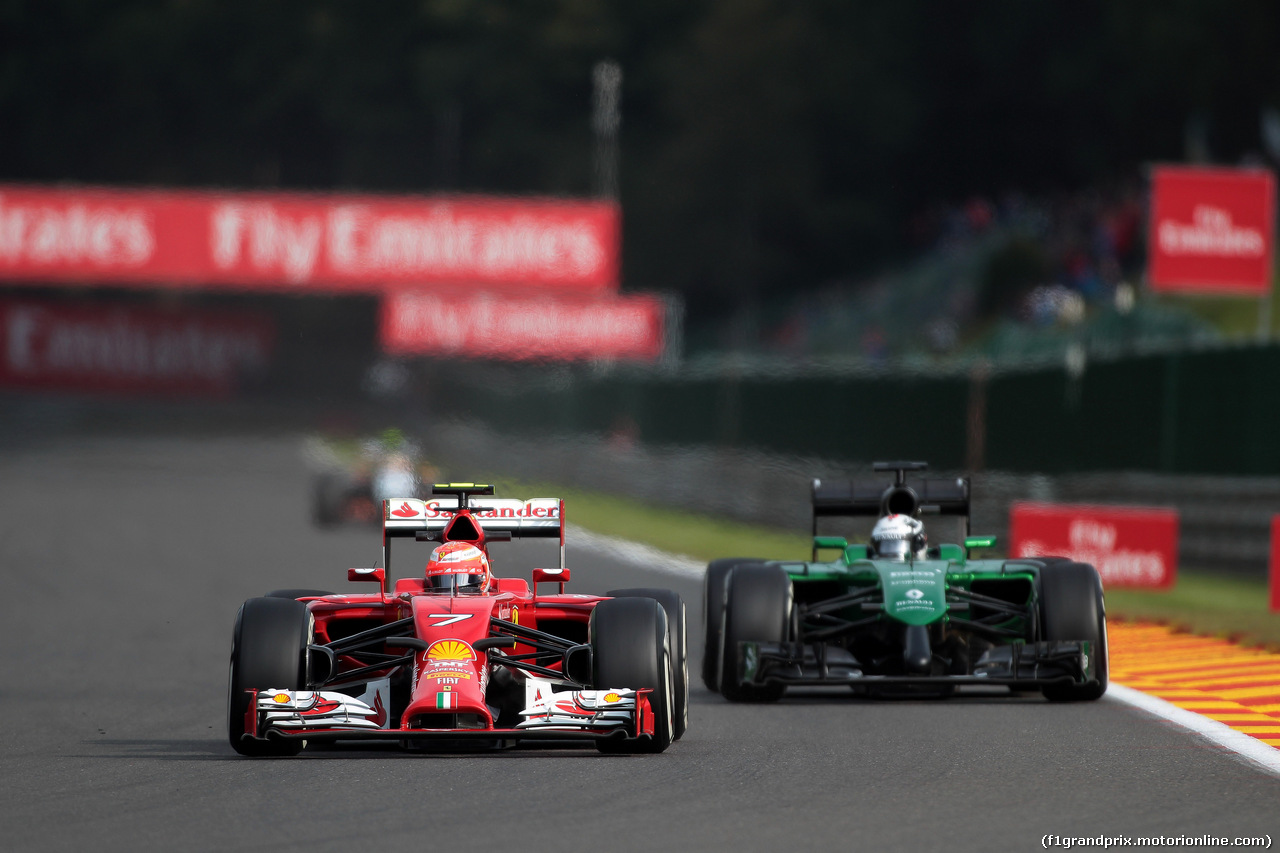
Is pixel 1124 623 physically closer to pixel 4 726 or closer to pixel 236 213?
pixel 4 726

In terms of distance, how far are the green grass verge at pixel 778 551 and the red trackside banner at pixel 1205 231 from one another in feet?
14.6

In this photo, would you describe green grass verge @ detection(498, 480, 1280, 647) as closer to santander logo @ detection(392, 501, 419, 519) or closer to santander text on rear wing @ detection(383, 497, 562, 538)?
santander text on rear wing @ detection(383, 497, 562, 538)

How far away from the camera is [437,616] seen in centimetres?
902

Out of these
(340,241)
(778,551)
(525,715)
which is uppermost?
(340,241)

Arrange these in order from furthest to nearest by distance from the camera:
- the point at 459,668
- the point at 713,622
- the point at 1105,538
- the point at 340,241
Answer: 1. the point at 340,241
2. the point at 1105,538
3. the point at 713,622
4. the point at 459,668

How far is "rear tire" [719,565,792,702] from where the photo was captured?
11094mm

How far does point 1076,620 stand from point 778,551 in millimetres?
13419

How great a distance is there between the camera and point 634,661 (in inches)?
347

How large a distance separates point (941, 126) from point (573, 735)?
2231 inches

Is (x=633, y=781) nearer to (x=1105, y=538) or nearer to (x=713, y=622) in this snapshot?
(x=713, y=622)

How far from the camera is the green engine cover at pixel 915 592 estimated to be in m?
11.0

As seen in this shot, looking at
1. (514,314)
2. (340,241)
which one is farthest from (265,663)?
(340,241)

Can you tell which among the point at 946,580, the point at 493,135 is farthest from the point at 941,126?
the point at 946,580

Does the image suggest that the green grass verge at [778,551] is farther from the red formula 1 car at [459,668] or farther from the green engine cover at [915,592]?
the red formula 1 car at [459,668]
